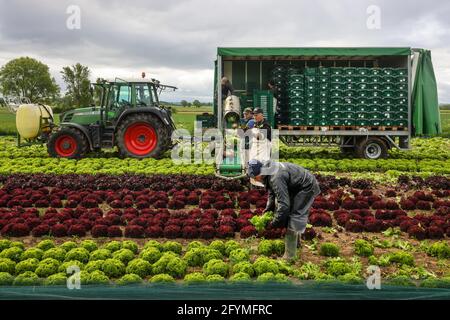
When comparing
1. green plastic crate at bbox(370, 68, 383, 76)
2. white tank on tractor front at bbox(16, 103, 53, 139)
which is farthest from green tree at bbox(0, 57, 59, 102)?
green plastic crate at bbox(370, 68, 383, 76)

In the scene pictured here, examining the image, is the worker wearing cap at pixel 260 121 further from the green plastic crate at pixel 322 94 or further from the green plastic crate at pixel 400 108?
the green plastic crate at pixel 400 108

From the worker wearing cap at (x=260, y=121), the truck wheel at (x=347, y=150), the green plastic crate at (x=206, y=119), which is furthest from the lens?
the truck wheel at (x=347, y=150)

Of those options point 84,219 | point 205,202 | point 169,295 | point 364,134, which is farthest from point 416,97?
point 169,295

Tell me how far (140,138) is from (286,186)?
34.9 feet

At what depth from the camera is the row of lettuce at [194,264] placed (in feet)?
→ 20.5

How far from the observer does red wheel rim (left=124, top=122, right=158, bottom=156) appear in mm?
16562

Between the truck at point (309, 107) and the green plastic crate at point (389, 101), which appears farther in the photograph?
the green plastic crate at point (389, 101)

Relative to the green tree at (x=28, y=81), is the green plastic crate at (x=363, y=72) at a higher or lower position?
lower

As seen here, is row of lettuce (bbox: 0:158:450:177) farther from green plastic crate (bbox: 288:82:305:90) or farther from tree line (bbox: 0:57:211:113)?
tree line (bbox: 0:57:211:113)

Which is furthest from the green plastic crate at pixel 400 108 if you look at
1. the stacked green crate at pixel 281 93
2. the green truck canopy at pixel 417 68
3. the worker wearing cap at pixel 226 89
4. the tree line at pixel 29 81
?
the tree line at pixel 29 81

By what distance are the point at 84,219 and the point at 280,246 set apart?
141 inches

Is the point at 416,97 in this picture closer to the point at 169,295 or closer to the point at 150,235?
the point at 150,235

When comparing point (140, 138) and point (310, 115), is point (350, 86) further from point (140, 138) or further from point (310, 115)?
point (140, 138)

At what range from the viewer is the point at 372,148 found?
1716 cm
